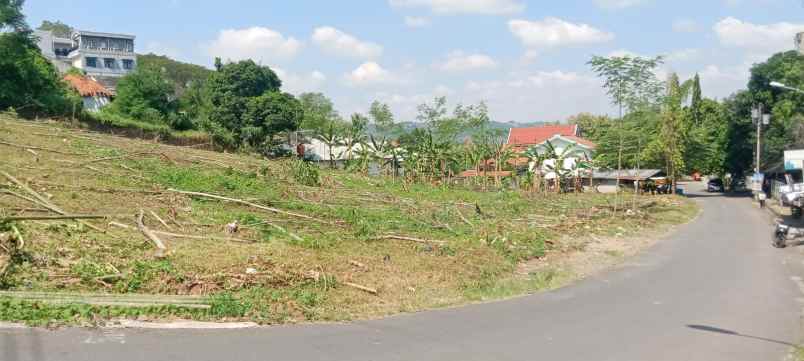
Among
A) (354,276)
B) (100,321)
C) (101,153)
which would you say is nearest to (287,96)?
(101,153)

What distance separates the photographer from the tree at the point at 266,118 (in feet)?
133

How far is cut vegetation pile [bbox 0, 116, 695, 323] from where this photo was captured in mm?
9259

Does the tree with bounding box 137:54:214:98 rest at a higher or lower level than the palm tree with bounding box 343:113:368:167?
higher

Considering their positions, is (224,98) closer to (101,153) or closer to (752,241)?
(101,153)

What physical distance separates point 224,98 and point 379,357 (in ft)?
121

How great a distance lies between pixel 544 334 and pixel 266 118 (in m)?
33.9

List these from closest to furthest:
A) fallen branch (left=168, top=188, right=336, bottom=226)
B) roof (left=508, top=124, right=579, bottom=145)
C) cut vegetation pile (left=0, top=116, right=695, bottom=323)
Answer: cut vegetation pile (left=0, top=116, right=695, bottom=323)
fallen branch (left=168, top=188, right=336, bottom=226)
roof (left=508, top=124, right=579, bottom=145)

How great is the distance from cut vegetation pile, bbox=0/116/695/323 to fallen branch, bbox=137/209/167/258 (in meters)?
0.04

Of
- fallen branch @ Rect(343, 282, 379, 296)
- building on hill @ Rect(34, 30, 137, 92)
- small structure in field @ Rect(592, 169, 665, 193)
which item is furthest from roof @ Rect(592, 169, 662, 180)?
building on hill @ Rect(34, 30, 137, 92)

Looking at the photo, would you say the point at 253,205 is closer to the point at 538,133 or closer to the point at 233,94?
the point at 233,94

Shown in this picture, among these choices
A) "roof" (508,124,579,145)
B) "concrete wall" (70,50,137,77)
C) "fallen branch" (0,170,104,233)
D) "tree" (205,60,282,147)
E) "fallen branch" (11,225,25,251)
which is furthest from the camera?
"concrete wall" (70,50,137,77)

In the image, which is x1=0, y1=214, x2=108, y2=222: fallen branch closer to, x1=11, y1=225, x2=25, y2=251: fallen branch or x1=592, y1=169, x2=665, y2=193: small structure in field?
x1=11, y1=225, x2=25, y2=251: fallen branch

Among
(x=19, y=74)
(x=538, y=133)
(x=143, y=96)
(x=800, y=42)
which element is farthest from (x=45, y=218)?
(x=538, y=133)

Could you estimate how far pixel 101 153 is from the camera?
68.7ft
